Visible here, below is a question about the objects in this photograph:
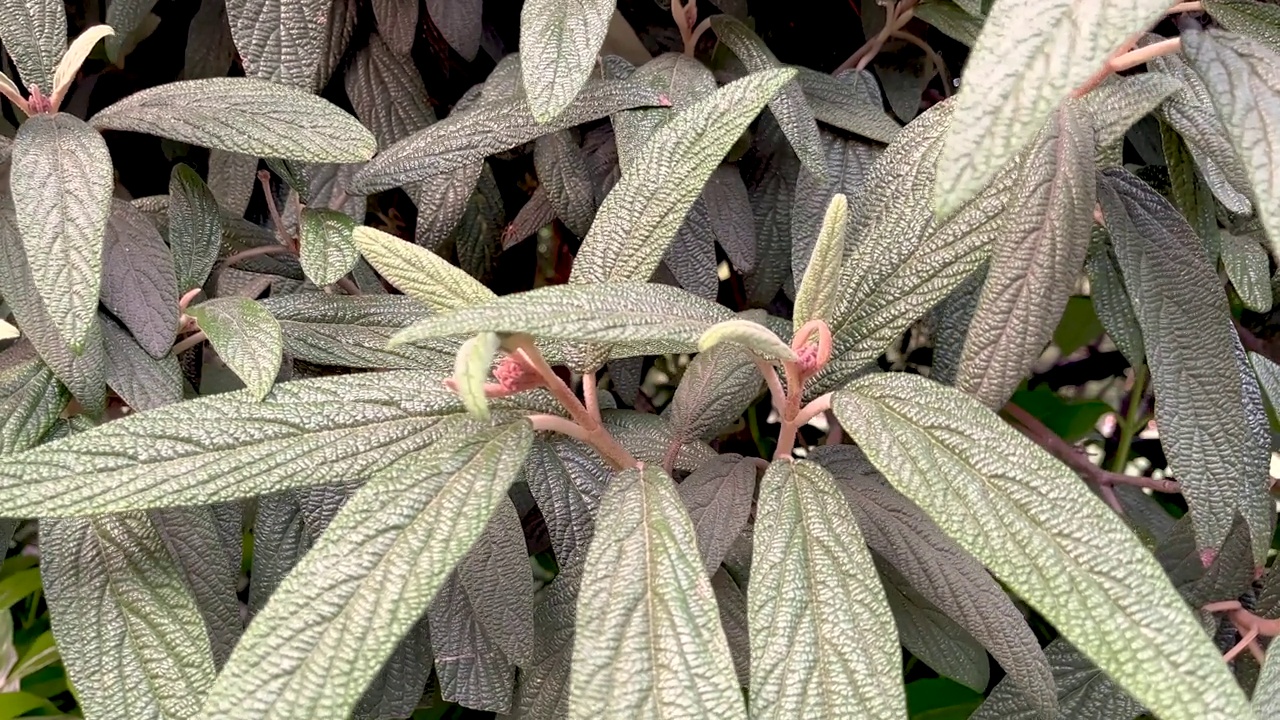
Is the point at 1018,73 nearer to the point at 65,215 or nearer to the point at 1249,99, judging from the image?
the point at 1249,99

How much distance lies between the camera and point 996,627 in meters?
0.49

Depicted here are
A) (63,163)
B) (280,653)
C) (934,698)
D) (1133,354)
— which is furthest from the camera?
(934,698)

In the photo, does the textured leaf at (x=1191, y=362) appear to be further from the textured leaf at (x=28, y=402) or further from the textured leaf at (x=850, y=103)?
the textured leaf at (x=28, y=402)

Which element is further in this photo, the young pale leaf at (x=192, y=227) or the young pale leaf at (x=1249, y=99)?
the young pale leaf at (x=192, y=227)

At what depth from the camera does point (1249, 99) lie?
36 cm

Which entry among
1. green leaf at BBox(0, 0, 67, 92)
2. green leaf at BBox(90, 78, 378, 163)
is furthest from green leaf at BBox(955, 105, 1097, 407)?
green leaf at BBox(0, 0, 67, 92)

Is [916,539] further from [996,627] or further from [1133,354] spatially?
[1133,354]

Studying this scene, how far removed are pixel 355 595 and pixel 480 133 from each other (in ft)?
1.12

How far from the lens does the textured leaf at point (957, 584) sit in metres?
0.49

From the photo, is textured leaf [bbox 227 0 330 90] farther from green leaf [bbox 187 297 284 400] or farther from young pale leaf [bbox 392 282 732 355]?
young pale leaf [bbox 392 282 732 355]

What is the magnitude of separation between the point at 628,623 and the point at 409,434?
0.44 feet

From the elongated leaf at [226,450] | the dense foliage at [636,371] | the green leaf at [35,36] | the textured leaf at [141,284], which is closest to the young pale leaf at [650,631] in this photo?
the dense foliage at [636,371]

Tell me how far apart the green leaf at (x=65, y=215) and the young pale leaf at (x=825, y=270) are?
1.19 ft

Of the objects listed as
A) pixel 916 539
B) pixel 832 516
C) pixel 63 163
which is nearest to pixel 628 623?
pixel 832 516
